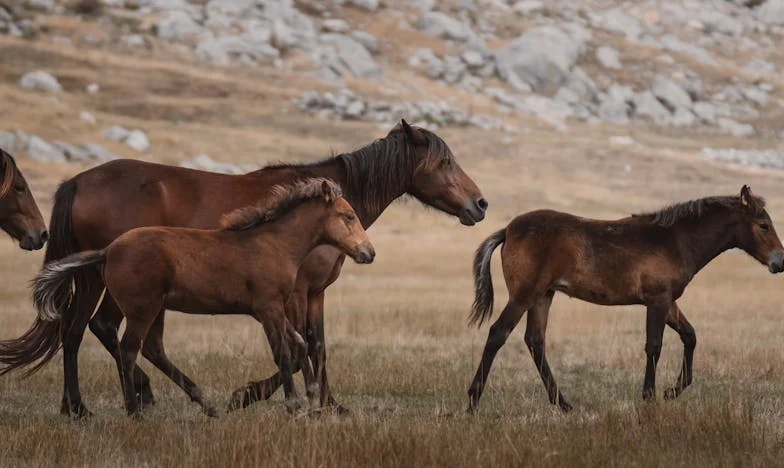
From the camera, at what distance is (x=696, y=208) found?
1036 cm

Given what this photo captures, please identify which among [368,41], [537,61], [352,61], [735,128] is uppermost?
[735,128]

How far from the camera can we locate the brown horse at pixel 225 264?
868 cm

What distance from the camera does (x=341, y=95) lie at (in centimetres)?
8506

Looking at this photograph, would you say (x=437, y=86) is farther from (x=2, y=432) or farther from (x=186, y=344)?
(x=2, y=432)

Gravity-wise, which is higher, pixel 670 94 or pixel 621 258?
pixel 621 258

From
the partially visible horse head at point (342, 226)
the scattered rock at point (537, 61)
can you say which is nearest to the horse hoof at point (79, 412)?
the partially visible horse head at point (342, 226)

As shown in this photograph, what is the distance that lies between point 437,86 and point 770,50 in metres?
48.4

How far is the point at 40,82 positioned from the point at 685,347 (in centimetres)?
7139

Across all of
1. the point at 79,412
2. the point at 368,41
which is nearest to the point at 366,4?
the point at 368,41

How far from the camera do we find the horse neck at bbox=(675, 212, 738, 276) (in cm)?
1022

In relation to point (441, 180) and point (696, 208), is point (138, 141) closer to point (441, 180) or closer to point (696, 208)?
point (441, 180)

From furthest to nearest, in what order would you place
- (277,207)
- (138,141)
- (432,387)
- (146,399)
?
(138,141) < (432,387) < (146,399) < (277,207)

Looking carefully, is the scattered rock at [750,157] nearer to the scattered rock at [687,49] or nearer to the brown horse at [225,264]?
Result: the scattered rock at [687,49]

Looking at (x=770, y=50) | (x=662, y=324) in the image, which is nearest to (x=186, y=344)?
(x=662, y=324)
